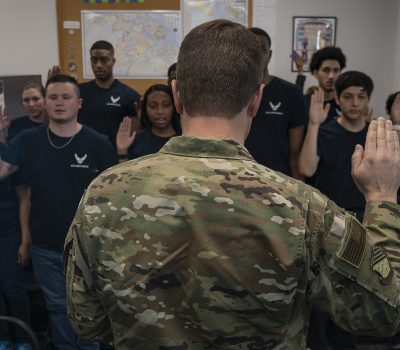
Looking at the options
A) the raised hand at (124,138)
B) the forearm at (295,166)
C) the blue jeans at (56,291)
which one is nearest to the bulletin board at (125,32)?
the raised hand at (124,138)

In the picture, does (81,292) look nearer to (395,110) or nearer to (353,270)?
(353,270)

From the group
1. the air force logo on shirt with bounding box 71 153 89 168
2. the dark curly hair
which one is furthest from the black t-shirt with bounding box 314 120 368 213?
the air force logo on shirt with bounding box 71 153 89 168

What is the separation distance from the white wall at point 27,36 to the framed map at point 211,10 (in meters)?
1.11

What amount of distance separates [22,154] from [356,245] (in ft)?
6.00

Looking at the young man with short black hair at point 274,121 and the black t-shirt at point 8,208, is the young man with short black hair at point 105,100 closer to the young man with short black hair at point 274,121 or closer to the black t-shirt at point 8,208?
the black t-shirt at point 8,208

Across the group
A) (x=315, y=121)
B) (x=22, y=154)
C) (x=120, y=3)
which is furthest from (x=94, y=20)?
(x=315, y=121)

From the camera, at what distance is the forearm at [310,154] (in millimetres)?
2256

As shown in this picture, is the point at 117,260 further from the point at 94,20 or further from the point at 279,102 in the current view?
the point at 94,20

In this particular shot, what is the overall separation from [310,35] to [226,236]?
3663 millimetres

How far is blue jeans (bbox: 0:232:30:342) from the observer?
2334mm

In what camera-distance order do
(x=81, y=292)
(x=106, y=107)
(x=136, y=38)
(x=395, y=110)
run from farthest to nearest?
(x=136, y=38) → (x=106, y=107) → (x=395, y=110) → (x=81, y=292)

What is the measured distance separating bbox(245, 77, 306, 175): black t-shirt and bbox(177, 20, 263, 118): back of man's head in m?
1.66

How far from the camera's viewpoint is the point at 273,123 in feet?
8.11

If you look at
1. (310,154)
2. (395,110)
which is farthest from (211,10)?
(310,154)
